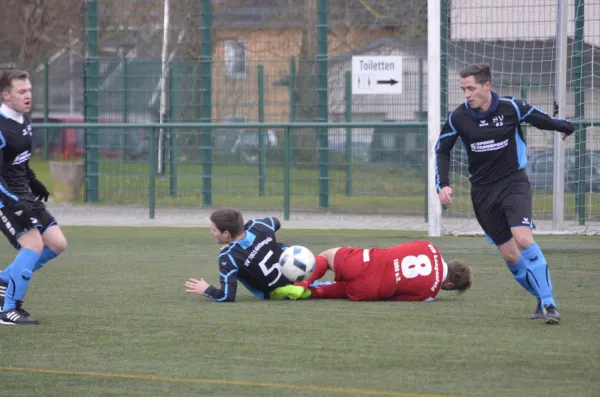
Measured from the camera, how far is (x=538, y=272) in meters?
6.96

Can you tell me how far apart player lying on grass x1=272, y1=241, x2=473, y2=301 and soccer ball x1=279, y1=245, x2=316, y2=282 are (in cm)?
22

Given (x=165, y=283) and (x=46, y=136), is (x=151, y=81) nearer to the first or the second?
(x=46, y=136)

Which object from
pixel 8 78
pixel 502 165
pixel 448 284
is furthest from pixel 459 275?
pixel 8 78

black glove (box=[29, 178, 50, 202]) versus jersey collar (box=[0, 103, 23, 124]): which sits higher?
jersey collar (box=[0, 103, 23, 124])

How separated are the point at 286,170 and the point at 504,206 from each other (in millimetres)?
9704

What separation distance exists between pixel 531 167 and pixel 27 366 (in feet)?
33.5

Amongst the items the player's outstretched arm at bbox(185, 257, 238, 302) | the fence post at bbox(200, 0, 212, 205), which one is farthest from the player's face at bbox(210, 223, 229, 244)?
the fence post at bbox(200, 0, 212, 205)

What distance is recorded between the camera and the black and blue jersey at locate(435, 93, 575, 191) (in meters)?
7.15

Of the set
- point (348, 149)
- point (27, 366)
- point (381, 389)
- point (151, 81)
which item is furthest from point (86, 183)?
point (381, 389)

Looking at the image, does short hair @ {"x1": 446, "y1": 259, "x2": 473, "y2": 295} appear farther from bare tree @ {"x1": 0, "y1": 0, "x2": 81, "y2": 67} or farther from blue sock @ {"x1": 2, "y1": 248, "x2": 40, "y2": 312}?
bare tree @ {"x1": 0, "y1": 0, "x2": 81, "y2": 67}

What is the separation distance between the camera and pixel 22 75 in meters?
7.21

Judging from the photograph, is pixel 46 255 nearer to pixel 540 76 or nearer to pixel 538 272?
pixel 538 272

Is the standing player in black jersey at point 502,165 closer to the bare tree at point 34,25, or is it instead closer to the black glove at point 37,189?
the black glove at point 37,189

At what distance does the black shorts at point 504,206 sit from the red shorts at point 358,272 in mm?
963
